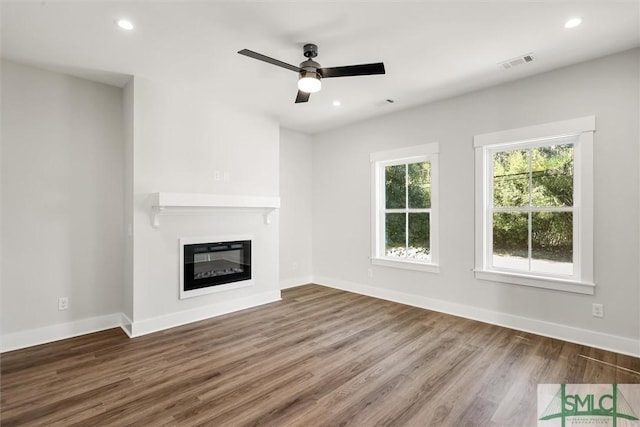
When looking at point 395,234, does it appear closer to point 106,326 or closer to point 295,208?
point 295,208

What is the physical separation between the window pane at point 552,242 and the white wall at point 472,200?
250 millimetres

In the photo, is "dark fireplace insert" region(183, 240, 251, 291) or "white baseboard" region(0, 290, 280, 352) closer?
"white baseboard" region(0, 290, 280, 352)

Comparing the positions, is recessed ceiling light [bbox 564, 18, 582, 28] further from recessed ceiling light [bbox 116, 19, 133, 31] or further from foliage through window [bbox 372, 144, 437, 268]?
recessed ceiling light [bbox 116, 19, 133, 31]

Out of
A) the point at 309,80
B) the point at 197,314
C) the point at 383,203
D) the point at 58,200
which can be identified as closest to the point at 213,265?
the point at 197,314

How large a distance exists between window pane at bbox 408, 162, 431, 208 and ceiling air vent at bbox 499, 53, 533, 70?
1458 mm

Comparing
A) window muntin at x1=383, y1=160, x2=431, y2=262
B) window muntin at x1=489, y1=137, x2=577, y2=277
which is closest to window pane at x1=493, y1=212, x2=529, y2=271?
window muntin at x1=489, y1=137, x2=577, y2=277

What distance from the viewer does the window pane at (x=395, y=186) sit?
4.62m

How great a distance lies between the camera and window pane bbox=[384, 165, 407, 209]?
4625 mm

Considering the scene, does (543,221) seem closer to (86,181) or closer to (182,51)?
(182,51)

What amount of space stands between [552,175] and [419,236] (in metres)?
1.67

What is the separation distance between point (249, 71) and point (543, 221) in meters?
3.45

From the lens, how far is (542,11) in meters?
2.27

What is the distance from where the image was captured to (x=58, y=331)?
10.5ft

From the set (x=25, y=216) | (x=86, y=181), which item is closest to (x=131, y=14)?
(x=86, y=181)
